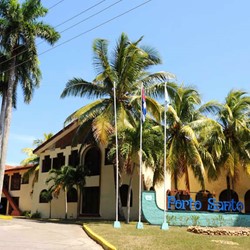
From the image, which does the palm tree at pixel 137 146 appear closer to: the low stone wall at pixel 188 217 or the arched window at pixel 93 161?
the low stone wall at pixel 188 217

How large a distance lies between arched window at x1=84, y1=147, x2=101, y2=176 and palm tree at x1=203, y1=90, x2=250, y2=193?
8954 millimetres

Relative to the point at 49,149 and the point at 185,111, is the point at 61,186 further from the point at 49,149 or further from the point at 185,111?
the point at 185,111

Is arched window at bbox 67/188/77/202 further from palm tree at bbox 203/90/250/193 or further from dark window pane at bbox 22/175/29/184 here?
palm tree at bbox 203/90/250/193

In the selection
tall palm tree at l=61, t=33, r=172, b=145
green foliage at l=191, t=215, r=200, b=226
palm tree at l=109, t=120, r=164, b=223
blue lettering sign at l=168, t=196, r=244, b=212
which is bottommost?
green foliage at l=191, t=215, r=200, b=226

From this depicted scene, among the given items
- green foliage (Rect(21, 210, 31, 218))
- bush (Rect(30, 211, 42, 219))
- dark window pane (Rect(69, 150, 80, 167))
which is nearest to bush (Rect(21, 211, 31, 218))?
green foliage (Rect(21, 210, 31, 218))

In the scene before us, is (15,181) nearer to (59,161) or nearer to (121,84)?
(59,161)

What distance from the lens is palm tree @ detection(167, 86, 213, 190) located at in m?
24.6

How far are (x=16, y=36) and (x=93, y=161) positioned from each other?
1083 cm

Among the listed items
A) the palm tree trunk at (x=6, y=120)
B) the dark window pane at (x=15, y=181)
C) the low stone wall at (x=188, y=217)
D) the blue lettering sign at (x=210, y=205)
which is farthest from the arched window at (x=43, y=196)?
the blue lettering sign at (x=210, y=205)

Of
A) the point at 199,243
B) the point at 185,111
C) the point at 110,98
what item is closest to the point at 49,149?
the point at 110,98

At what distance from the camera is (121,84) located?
2489 centimetres

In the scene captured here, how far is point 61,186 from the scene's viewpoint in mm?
29562

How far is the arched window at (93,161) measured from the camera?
3010 centimetres

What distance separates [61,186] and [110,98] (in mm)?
8370
